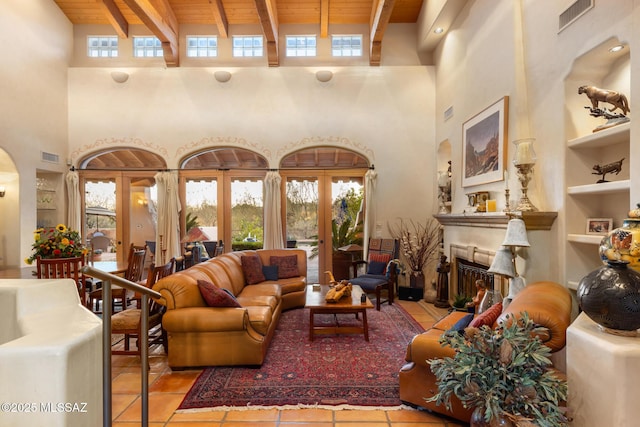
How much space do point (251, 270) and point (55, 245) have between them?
2.48 m

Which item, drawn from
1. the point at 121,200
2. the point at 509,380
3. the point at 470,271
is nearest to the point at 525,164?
the point at 470,271

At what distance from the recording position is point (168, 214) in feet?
20.8

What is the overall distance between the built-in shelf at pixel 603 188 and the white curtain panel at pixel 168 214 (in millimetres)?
6143

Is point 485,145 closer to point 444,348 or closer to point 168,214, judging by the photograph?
point 444,348

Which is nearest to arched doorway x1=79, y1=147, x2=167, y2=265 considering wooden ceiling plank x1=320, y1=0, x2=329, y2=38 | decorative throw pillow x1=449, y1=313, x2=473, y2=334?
wooden ceiling plank x1=320, y1=0, x2=329, y2=38

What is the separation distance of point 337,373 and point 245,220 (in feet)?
14.5

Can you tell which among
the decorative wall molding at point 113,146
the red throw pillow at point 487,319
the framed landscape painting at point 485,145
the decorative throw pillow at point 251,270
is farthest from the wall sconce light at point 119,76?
the red throw pillow at point 487,319

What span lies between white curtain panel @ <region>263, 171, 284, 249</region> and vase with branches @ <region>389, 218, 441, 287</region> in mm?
2225

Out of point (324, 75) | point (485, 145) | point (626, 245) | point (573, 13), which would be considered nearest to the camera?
point (626, 245)

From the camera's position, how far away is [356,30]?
6.46 m

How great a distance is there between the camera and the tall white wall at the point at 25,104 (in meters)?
5.18

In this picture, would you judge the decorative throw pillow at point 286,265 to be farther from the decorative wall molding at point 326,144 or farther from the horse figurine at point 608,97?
the horse figurine at point 608,97

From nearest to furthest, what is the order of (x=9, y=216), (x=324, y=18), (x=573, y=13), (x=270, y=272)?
(x=573, y=13) < (x=270, y=272) < (x=9, y=216) < (x=324, y=18)

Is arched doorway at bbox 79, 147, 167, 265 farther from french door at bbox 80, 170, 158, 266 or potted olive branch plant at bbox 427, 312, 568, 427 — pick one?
potted olive branch plant at bbox 427, 312, 568, 427
